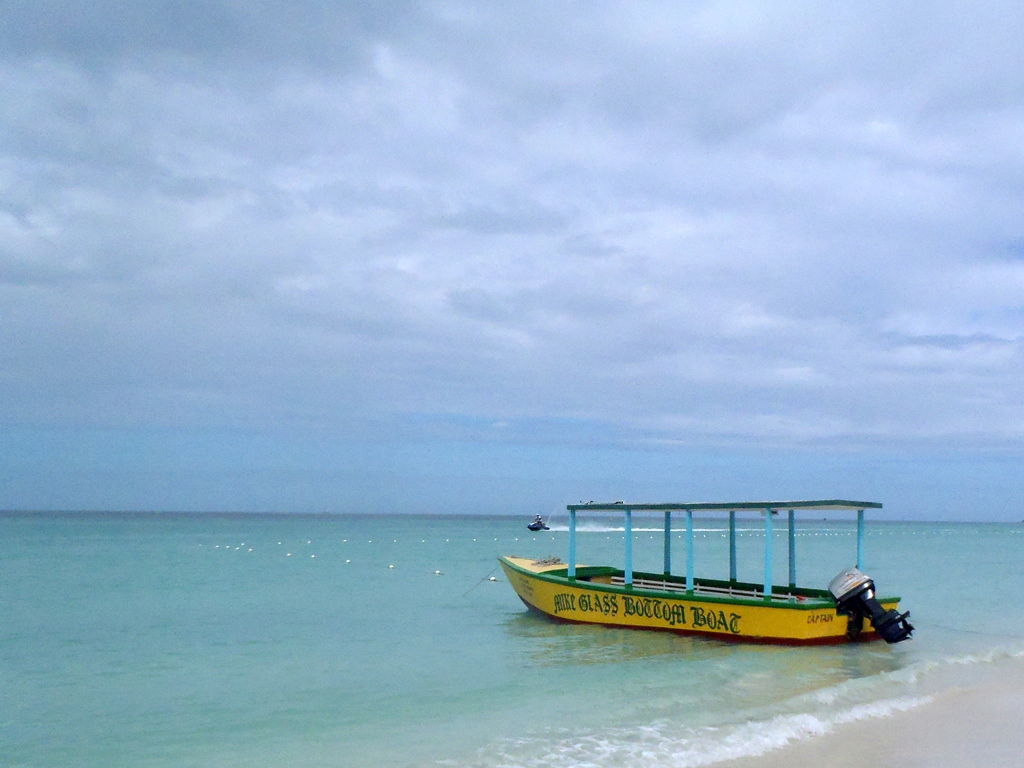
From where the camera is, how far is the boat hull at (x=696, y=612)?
1484 centimetres

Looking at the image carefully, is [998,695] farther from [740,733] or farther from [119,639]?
[119,639]

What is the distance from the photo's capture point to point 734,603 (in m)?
15.4

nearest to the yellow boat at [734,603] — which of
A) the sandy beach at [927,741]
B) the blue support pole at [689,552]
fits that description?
the blue support pole at [689,552]

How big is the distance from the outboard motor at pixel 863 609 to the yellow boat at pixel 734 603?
0.02 m

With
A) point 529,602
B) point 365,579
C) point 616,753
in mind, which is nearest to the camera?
point 616,753

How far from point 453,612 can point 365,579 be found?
11.3 m

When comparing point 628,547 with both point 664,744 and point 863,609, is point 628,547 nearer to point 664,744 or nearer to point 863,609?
point 863,609

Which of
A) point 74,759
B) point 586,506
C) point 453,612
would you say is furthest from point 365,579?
point 74,759

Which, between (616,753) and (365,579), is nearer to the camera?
(616,753)

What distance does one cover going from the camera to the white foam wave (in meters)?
8.84

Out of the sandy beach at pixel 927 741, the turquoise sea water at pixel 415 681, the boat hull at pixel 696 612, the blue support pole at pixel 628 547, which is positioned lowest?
the turquoise sea water at pixel 415 681

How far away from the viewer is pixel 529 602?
20.3m

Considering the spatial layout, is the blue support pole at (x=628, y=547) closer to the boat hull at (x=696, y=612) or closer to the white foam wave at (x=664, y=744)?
the boat hull at (x=696, y=612)

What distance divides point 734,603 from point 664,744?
639 centimetres
